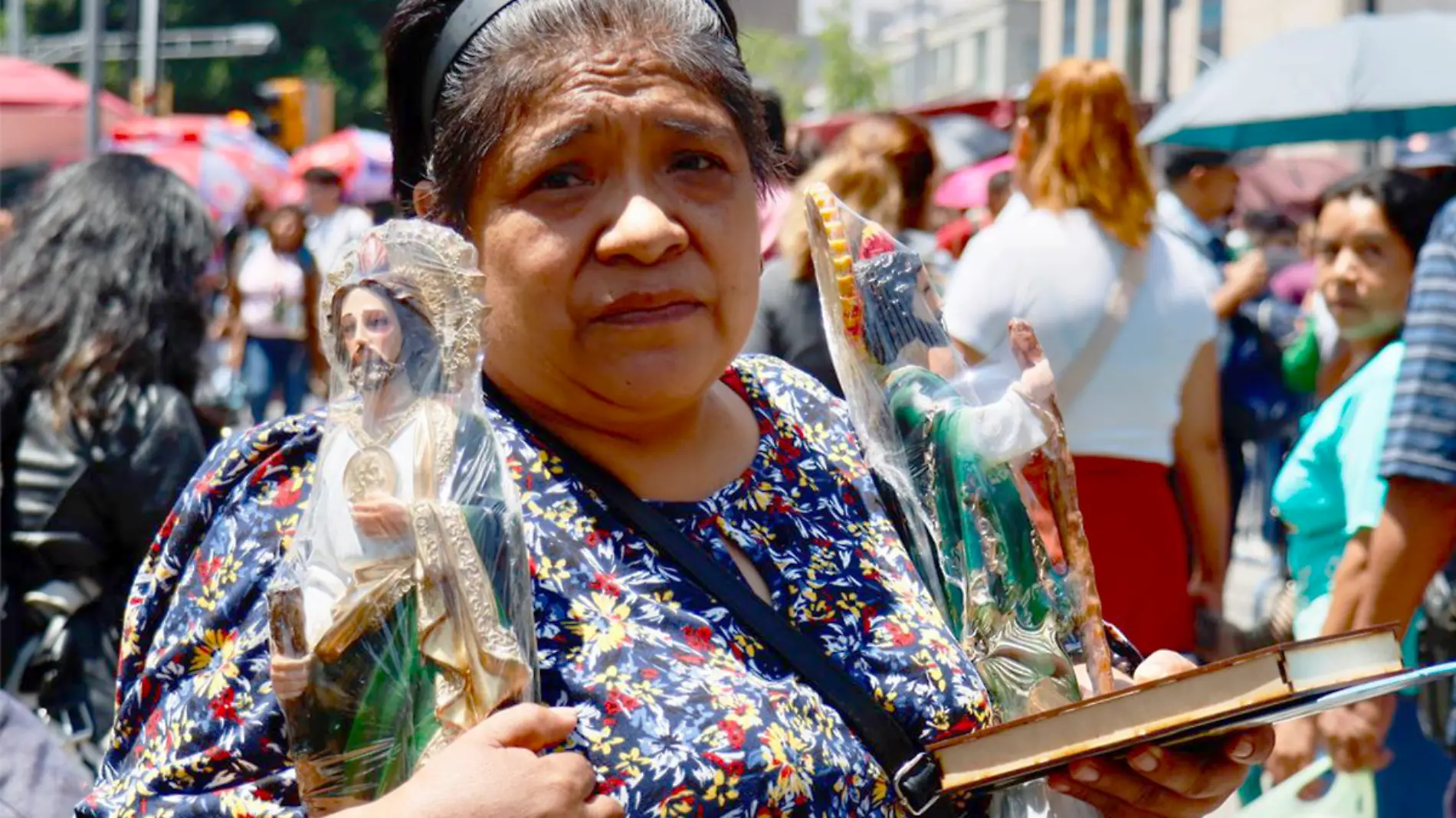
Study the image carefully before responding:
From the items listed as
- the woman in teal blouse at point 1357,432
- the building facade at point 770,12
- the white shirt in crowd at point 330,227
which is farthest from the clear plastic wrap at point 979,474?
the white shirt in crowd at point 330,227

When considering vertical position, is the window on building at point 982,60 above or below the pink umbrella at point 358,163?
above

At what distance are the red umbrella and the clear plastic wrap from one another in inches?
619

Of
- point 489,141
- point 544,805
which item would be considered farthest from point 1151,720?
point 489,141

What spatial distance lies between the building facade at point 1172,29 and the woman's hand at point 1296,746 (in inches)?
420

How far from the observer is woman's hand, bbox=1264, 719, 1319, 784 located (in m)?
4.01

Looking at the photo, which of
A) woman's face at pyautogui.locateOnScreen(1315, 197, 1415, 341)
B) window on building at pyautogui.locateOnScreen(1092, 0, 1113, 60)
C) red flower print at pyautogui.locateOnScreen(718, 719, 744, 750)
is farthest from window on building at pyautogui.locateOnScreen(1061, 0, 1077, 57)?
red flower print at pyautogui.locateOnScreen(718, 719, 744, 750)

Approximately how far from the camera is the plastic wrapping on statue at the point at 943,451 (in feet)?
6.65

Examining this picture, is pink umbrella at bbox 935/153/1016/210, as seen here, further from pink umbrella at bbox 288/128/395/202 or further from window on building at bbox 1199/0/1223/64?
window on building at bbox 1199/0/1223/64

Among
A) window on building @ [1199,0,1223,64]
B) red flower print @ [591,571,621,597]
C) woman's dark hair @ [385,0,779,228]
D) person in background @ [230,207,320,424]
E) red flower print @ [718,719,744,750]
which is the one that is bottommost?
person in background @ [230,207,320,424]

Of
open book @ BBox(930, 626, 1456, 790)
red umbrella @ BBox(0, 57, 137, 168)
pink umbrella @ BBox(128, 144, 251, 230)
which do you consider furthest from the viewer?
pink umbrella @ BBox(128, 144, 251, 230)

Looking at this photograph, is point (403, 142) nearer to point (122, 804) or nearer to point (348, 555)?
point (348, 555)

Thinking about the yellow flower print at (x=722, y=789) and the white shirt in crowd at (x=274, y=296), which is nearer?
the yellow flower print at (x=722, y=789)

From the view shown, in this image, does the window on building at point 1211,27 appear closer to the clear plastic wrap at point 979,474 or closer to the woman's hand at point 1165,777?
the clear plastic wrap at point 979,474

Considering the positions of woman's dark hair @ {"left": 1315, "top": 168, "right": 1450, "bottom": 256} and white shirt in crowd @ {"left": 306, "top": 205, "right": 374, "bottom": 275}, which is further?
white shirt in crowd @ {"left": 306, "top": 205, "right": 374, "bottom": 275}
